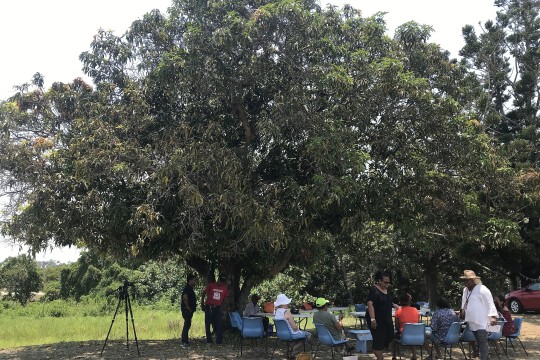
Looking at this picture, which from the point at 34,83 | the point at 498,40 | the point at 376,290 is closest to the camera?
the point at 376,290

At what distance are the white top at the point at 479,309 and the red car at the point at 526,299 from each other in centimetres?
1242

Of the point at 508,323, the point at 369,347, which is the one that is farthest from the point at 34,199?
the point at 508,323

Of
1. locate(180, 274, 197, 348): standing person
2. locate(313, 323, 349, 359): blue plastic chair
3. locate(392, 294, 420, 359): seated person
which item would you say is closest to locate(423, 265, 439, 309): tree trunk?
locate(180, 274, 197, 348): standing person

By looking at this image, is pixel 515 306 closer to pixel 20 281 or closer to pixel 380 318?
pixel 380 318

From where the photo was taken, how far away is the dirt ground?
9711 millimetres

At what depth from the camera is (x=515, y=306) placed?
62.6 feet

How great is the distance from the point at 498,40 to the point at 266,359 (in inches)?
904

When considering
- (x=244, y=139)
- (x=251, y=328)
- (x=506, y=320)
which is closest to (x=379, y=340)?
(x=251, y=328)

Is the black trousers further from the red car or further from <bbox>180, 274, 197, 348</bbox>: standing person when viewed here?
the red car

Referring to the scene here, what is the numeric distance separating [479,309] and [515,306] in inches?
518

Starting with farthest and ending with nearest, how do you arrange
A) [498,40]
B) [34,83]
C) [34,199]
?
[498,40]
[34,83]
[34,199]

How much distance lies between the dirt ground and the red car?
6.82 m

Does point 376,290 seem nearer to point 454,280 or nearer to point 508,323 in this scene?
point 508,323

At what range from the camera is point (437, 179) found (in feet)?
36.5
